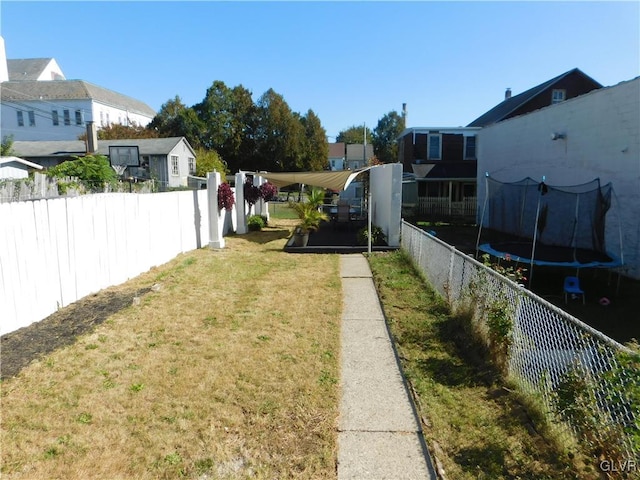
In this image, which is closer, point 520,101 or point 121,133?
point 520,101

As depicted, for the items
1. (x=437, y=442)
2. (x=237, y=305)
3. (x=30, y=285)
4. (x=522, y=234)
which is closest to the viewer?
(x=437, y=442)

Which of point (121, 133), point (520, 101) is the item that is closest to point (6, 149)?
point (121, 133)

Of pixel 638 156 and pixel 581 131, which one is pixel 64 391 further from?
pixel 581 131

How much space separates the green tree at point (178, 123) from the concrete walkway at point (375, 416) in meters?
41.0

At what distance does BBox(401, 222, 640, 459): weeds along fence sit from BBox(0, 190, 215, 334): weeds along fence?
5868 mm

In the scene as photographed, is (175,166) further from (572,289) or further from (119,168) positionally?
(572,289)

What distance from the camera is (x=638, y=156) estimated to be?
9.55m

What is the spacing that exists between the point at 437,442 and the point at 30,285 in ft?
17.7

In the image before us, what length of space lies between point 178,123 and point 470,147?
30781mm

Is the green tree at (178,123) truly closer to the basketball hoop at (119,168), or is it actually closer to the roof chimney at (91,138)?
the roof chimney at (91,138)

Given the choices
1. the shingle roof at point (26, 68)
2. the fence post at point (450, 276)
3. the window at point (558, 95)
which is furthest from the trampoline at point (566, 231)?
the shingle roof at point (26, 68)

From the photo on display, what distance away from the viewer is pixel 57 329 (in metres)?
5.39

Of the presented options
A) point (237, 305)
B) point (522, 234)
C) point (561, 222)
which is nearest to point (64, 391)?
point (237, 305)

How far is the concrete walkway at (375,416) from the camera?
2.95 meters
